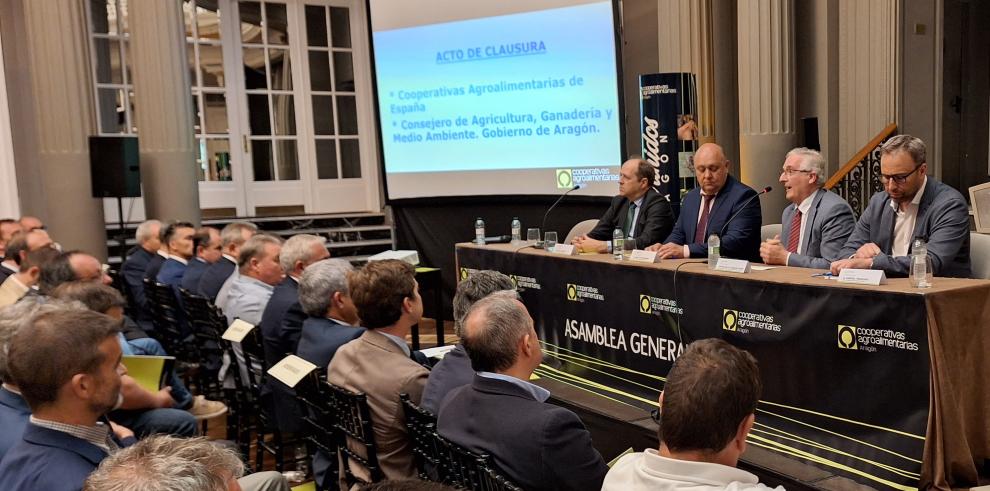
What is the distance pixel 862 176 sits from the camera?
6.74 m

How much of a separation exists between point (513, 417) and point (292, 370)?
1195 mm

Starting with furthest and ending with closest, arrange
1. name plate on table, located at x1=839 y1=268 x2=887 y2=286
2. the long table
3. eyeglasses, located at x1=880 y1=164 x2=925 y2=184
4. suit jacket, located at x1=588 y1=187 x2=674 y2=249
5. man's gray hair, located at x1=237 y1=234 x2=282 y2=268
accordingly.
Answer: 1. suit jacket, located at x1=588 y1=187 x2=674 y2=249
2. man's gray hair, located at x1=237 y1=234 x2=282 y2=268
3. eyeglasses, located at x1=880 y1=164 x2=925 y2=184
4. name plate on table, located at x1=839 y1=268 x2=887 y2=286
5. the long table

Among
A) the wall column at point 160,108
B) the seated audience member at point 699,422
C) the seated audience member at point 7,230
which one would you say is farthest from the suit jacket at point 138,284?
the seated audience member at point 699,422

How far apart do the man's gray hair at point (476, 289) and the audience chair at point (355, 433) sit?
555 millimetres

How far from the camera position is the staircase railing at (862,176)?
665 centimetres

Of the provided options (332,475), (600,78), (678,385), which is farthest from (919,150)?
(600,78)

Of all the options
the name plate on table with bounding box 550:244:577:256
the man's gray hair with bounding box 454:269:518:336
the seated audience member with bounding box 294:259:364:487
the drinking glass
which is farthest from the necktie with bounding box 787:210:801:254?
the seated audience member with bounding box 294:259:364:487

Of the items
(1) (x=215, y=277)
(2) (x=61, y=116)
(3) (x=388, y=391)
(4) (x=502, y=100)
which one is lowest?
(3) (x=388, y=391)

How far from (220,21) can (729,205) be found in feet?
26.5

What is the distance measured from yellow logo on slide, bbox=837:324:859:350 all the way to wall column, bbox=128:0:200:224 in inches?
287

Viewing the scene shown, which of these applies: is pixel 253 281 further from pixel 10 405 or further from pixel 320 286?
pixel 10 405

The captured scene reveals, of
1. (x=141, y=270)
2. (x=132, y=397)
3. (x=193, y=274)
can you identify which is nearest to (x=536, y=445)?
(x=132, y=397)

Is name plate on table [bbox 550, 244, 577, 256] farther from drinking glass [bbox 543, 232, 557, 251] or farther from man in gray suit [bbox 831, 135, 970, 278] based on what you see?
man in gray suit [bbox 831, 135, 970, 278]

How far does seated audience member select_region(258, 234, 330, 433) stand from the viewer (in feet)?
11.5
